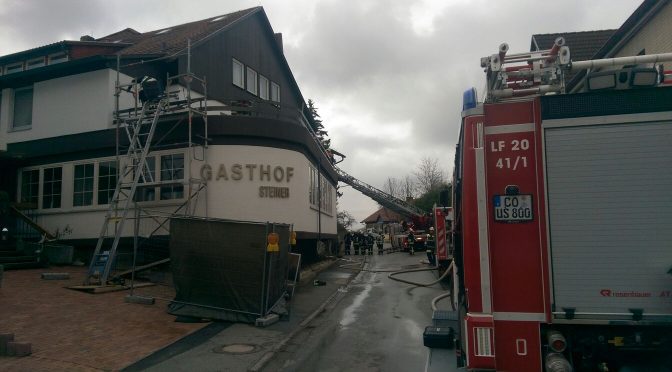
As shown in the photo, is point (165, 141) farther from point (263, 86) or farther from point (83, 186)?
point (263, 86)

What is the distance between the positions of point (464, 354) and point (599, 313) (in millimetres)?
1286

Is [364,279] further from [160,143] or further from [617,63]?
[617,63]

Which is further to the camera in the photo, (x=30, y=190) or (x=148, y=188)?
(x=30, y=190)

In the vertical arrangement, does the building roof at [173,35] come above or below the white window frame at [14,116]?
above

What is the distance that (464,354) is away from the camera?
4.96m

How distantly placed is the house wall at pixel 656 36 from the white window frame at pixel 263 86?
1437 cm

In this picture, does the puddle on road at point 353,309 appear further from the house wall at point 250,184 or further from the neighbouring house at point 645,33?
the neighbouring house at point 645,33

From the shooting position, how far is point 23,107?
1959 centimetres

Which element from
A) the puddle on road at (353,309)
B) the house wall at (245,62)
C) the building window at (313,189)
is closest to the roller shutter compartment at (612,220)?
the puddle on road at (353,309)

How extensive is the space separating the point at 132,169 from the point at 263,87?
30.5 feet

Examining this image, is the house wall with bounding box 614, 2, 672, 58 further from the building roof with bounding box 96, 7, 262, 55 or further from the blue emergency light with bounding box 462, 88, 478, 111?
the building roof with bounding box 96, 7, 262, 55

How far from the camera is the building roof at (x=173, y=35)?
19078 millimetres

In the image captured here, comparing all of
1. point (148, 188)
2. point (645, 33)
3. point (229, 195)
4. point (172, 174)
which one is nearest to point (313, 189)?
point (229, 195)

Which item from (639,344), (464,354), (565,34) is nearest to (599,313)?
(639,344)
